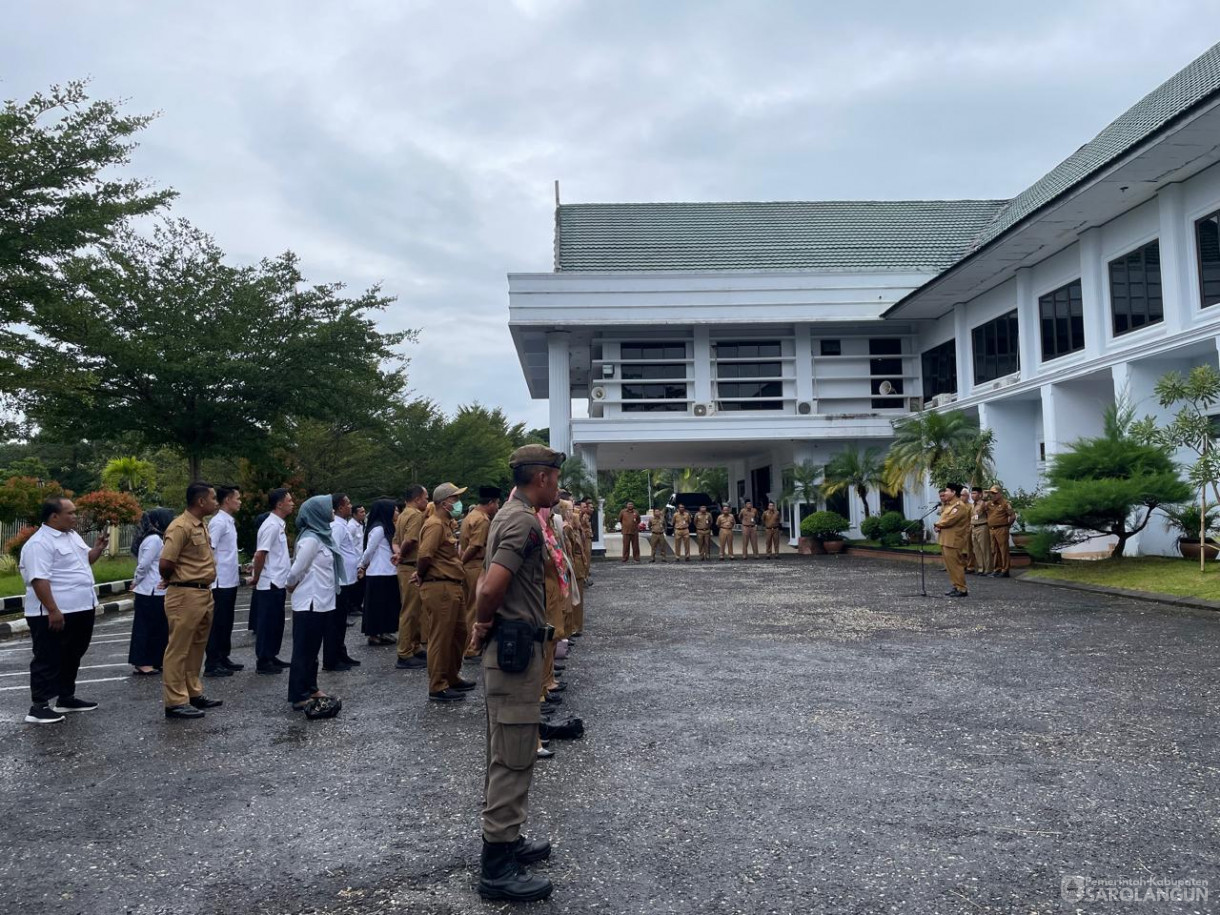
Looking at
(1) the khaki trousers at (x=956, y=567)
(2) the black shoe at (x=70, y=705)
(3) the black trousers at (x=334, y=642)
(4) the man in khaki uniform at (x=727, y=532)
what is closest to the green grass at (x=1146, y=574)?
(1) the khaki trousers at (x=956, y=567)

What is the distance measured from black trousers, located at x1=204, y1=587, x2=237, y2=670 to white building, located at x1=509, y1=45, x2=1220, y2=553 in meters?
15.8

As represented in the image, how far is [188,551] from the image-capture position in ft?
23.9

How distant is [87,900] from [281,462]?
21504 mm

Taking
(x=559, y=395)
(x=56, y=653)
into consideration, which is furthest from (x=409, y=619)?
(x=559, y=395)

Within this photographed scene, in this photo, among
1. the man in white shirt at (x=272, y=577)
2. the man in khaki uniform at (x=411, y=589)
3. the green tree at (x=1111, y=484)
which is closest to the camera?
the man in white shirt at (x=272, y=577)

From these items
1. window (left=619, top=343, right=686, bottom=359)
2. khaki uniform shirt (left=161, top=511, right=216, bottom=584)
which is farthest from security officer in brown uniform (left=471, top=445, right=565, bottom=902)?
window (left=619, top=343, right=686, bottom=359)

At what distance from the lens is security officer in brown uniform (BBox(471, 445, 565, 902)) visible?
12.2 ft

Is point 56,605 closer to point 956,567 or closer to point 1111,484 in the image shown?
point 956,567

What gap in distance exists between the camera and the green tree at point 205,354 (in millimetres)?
18703

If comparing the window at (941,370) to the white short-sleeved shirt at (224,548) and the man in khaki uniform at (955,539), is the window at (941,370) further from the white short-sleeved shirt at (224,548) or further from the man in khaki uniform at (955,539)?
the white short-sleeved shirt at (224,548)

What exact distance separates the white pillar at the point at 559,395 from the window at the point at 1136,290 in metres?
16.6

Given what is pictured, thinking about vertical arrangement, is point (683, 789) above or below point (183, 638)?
below

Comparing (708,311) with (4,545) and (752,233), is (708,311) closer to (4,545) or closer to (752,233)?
(752,233)

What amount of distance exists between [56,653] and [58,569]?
0.69 m
